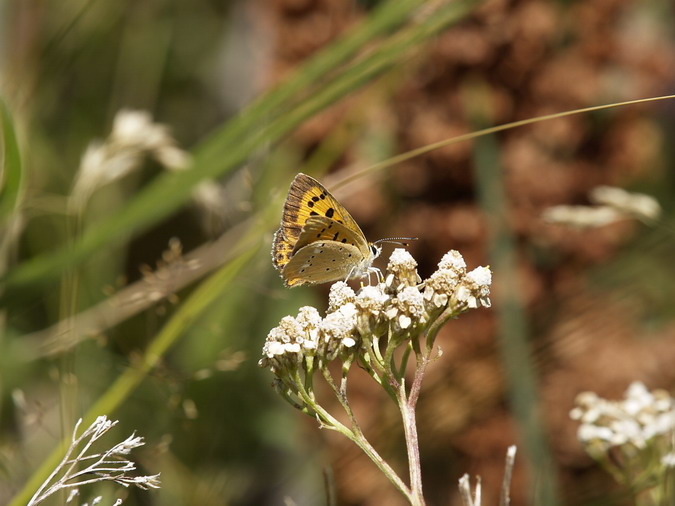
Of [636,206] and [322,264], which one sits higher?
[636,206]

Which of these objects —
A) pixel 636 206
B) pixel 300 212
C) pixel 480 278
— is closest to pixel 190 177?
pixel 300 212

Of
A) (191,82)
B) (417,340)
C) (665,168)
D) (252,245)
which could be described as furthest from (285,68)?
(417,340)

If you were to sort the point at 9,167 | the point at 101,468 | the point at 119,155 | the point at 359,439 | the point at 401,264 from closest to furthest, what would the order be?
1. the point at 101,468
2. the point at 359,439
3. the point at 401,264
4. the point at 9,167
5. the point at 119,155

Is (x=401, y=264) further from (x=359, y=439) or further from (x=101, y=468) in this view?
(x=101, y=468)

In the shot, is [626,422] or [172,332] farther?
[172,332]

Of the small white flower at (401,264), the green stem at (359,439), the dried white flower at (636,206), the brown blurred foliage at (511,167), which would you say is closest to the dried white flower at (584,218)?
the dried white flower at (636,206)

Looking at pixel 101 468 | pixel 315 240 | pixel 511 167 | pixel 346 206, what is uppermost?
pixel 511 167

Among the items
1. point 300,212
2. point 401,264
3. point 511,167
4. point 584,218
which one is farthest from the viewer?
point 511,167
